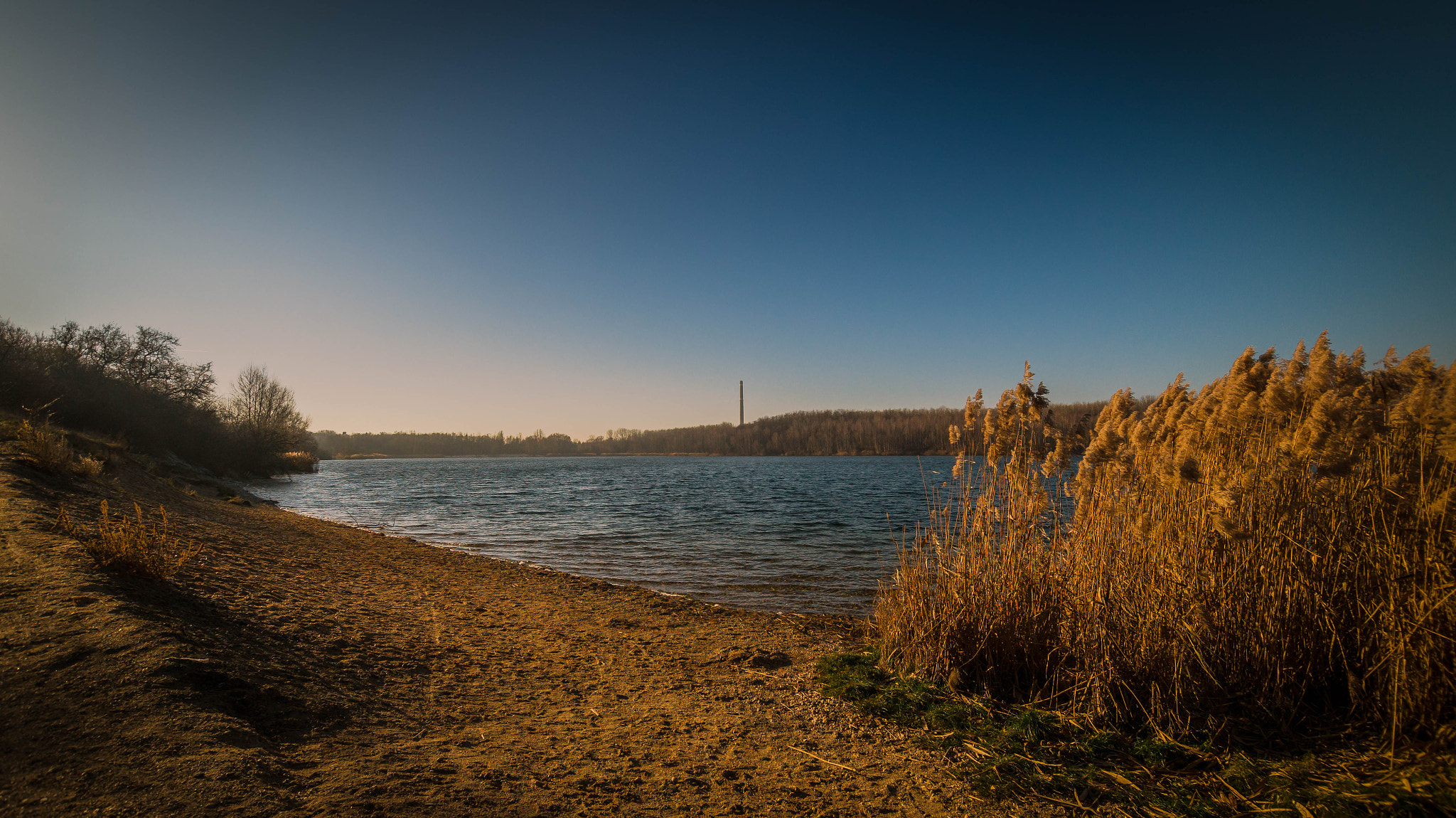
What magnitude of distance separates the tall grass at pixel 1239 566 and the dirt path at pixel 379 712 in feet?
4.67

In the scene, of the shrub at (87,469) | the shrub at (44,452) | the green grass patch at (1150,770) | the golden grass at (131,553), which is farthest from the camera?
the shrub at (87,469)

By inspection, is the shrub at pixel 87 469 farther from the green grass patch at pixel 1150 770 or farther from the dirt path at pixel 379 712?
the green grass patch at pixel 1150 770

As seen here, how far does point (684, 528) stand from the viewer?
18.7 meters

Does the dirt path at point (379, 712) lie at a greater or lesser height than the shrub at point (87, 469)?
lesser

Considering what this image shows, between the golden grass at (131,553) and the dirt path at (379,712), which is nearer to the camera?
the dirt path at (379,712)

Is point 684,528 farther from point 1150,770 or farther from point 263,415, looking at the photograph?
point 263,415

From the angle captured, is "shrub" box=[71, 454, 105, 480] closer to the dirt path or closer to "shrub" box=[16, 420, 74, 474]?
"shrub" box=[16, 420, 74, 474]

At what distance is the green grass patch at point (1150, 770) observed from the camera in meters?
2.63

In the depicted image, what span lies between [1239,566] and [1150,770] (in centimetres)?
144

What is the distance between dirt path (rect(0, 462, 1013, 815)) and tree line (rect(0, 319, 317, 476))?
15803mm

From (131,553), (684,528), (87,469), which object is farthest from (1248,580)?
(684,528)

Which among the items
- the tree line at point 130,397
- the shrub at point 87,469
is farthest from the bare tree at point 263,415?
the shrub at point 87,469

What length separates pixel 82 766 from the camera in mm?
2557

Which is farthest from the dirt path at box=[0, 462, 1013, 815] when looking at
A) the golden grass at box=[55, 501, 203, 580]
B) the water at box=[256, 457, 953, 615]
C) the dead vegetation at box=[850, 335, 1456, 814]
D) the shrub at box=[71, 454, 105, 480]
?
the shrub at box=[71, 454, 105, 480]
